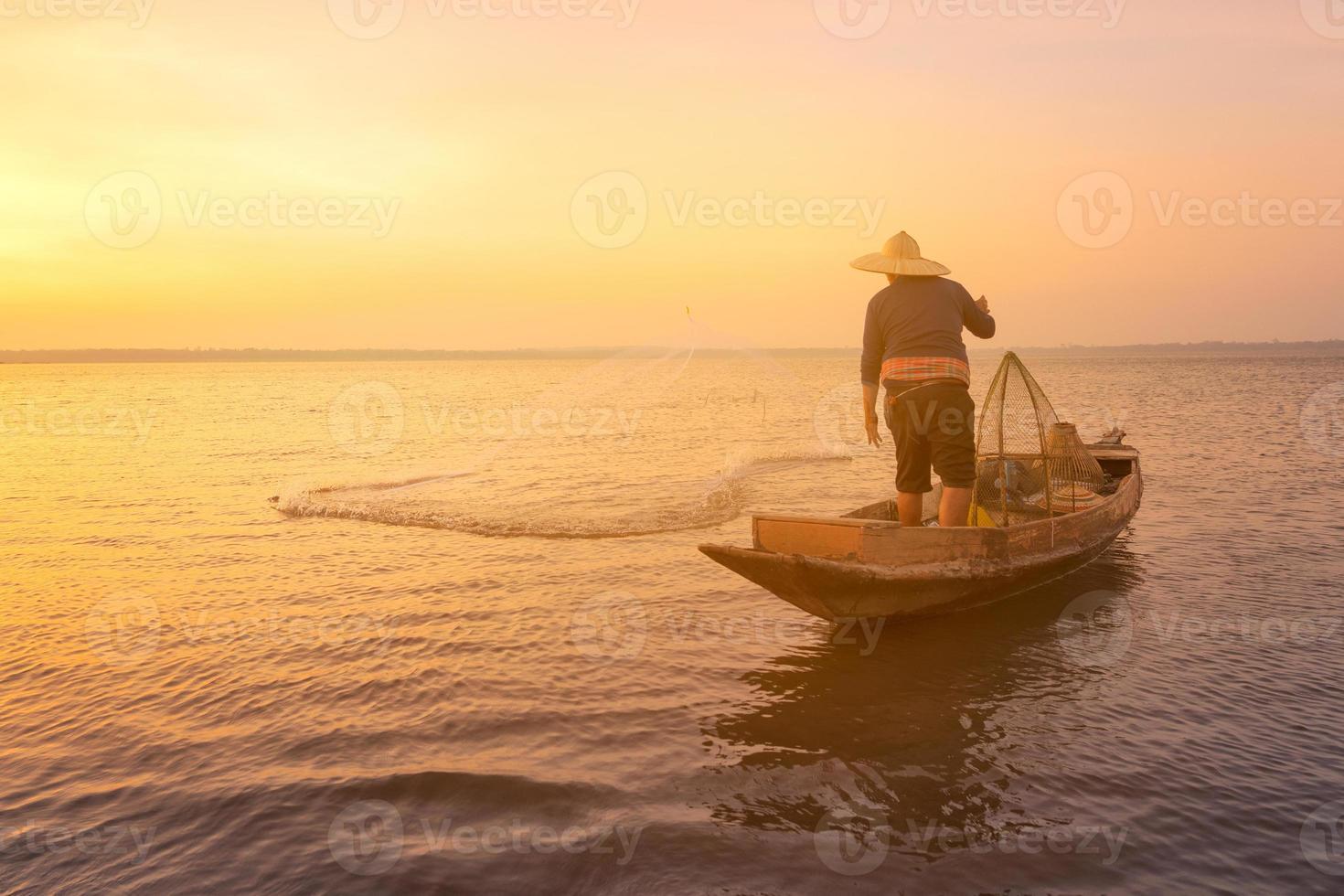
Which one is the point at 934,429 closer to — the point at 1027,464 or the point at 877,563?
the point at 877,563

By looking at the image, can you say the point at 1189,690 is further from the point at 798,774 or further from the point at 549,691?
the point at 549,691

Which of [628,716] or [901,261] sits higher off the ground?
[901,261]

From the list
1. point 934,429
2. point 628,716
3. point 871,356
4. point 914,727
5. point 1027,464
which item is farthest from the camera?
point 1027,464

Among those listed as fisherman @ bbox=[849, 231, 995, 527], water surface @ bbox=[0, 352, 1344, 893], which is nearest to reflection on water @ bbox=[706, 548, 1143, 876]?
water surface @ bbox=[0, 352, 1344, 893]

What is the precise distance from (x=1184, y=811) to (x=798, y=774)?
256 centimetres

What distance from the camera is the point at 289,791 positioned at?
18.0 ft

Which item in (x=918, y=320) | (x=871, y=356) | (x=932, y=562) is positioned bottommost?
(x=932, y=562)

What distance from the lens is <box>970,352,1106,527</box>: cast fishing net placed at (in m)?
10.6

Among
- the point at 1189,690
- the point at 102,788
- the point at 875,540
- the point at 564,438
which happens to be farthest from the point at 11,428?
the point at 1189,690

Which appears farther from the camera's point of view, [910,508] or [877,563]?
[910,508]

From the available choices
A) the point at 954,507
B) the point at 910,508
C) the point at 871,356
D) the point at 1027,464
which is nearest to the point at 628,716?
the point at 910,508

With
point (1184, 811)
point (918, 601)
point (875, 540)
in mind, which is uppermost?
point (875, 540)

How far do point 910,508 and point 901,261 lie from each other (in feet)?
8.66

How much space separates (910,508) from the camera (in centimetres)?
852
